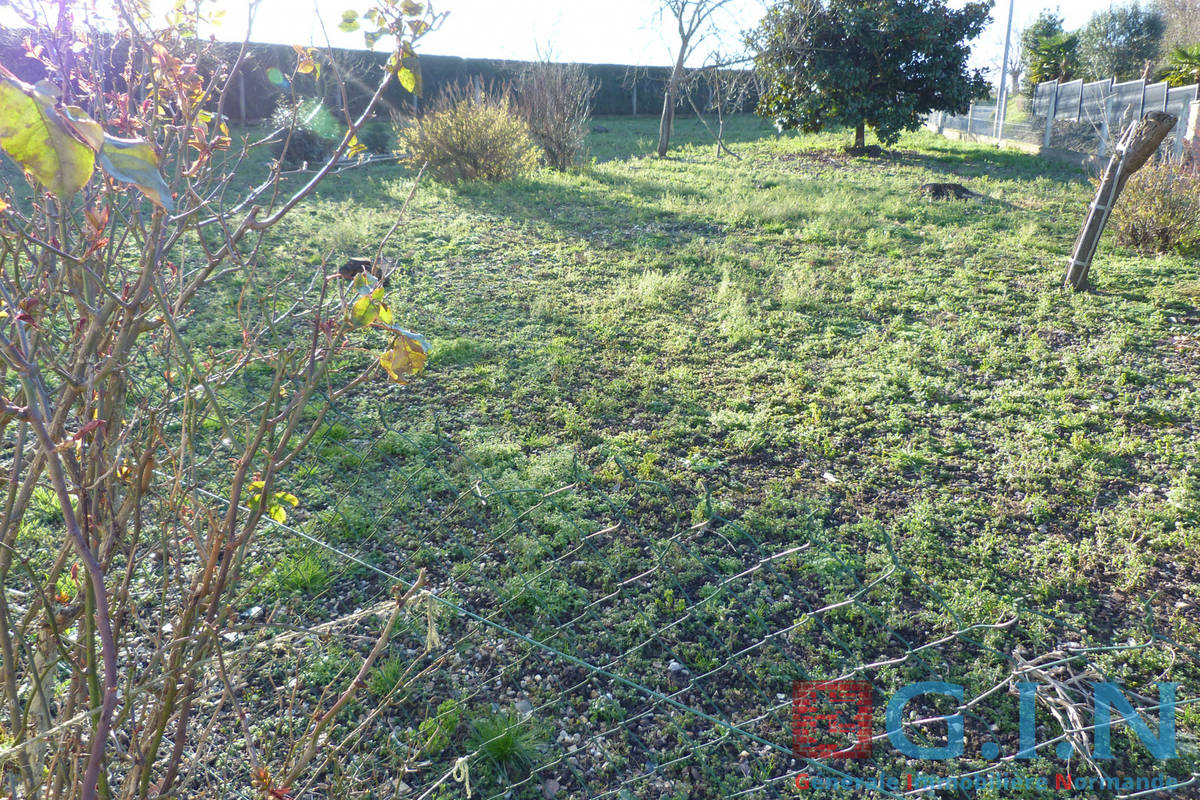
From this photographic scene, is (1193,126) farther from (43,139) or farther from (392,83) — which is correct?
(392,83)

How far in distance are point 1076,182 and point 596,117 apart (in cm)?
1406

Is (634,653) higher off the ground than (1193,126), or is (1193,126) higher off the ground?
(1193,126)

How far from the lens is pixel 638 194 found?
893 cm

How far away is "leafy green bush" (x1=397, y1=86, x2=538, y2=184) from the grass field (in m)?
3.05

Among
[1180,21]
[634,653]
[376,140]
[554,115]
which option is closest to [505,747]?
[634,653]

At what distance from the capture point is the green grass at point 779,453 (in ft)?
7.82

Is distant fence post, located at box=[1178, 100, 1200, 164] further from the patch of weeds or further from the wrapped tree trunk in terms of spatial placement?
the patch of weeds

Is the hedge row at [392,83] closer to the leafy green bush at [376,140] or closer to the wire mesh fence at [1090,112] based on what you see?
the leafy green bush at [376,140]

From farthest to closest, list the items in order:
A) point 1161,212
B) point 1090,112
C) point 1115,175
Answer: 1. point 1090,112
2. point 1161,212
3. point 1115,175

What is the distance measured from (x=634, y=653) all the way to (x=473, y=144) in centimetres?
807

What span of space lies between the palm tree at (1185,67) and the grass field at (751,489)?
981 cm

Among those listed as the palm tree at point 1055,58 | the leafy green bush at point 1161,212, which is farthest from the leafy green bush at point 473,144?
the palm tree at point 1055,58

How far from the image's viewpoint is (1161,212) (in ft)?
19.6

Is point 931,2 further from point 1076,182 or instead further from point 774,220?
point 774,220
